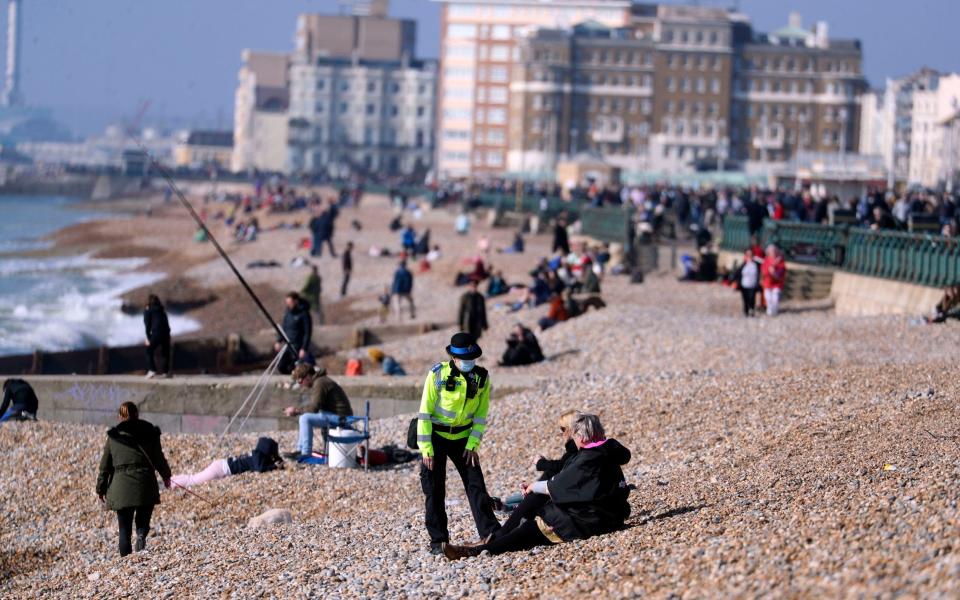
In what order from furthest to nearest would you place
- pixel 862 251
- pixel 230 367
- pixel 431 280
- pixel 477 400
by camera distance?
pixel 431 280, pixel 862 251, pixel 230 367, pixel 477 400

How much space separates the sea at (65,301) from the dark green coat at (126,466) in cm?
1707

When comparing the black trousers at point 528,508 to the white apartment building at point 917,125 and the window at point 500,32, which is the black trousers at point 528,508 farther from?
the window at point 500,32

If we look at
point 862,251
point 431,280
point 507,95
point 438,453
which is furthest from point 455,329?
point 507,95

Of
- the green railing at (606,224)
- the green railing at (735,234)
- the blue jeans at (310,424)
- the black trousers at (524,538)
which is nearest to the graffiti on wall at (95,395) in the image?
the blue jeans at (310,424)

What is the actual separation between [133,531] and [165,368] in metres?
6.95

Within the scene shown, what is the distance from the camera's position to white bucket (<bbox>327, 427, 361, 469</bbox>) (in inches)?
544

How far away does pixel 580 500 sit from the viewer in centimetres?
930

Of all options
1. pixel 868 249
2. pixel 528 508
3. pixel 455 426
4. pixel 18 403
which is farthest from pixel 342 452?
pixel 868 249

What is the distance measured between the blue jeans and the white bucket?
0.11 metres

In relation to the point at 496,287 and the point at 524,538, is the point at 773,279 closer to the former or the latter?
the point at 496,287

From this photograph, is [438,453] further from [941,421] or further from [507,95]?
[507,95]

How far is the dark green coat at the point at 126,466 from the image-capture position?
11.1 m

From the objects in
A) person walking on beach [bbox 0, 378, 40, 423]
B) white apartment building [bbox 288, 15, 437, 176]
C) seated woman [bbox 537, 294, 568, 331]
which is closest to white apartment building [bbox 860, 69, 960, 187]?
white apartment building [bbox 288, 15, 437, 176]

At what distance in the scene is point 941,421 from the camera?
11898 millimetres
